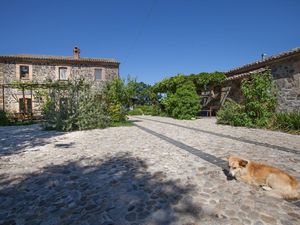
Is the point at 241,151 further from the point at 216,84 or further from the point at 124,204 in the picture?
the point at 216,84

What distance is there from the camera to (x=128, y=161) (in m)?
4.47

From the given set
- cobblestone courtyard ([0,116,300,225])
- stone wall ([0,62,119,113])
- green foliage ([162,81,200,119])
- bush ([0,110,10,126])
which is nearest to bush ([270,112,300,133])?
cobblestone courtyard ([0,116,300,225])

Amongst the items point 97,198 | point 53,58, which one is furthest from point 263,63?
point 53,58

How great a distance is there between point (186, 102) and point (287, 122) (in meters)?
8.11

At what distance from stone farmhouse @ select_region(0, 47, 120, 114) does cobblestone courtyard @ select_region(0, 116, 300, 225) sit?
14.9 meters

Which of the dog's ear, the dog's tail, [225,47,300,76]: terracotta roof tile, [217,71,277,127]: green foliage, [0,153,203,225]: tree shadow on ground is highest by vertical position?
[225,47,300,76]: terracotta roof tile

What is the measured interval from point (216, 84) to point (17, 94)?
17.9 m

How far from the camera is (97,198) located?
2.81 meters

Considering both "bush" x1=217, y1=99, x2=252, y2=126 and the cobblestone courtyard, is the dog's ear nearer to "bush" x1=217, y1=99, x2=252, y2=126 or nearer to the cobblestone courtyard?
the cobblestone courtyard

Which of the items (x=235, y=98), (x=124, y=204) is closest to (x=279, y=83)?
(x=235, y=98)

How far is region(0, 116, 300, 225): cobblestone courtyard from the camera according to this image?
234cm

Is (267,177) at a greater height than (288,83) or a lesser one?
lesser

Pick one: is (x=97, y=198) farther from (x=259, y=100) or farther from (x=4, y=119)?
(x=4, y=119)

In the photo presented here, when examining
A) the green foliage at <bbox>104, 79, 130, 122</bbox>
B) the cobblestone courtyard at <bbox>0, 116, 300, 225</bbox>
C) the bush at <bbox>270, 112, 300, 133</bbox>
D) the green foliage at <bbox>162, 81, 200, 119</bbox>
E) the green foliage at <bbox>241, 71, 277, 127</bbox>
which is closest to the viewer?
the cobblestone courtyard at <bbox>0, 116, 300, 225</bbox>
